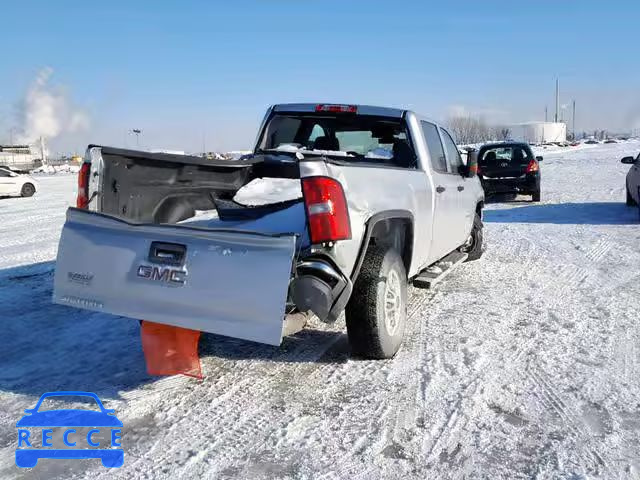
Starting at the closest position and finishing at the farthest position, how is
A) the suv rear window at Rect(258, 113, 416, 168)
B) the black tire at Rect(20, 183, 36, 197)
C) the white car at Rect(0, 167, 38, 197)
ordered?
1. the suv rear window at Rect(258, 113, 416, 168)
2. the white car at Rect(0, 167, 38, 197)
3. the black tire at Rect(20, 183, 36, 197)

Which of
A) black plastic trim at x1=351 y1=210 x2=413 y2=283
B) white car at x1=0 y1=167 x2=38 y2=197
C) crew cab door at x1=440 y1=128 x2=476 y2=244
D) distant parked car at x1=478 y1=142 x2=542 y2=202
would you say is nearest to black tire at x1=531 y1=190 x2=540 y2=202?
distant parked car at x1=478 y1=142 x2=542 y2=202

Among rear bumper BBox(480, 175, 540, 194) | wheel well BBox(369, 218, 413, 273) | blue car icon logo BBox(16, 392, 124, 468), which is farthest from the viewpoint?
rear bumper BBox(480, 175, 540, 194)

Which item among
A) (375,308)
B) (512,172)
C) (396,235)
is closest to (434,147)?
(396,235)

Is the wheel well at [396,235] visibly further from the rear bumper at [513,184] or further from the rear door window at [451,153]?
the rear bumper at [513,184]

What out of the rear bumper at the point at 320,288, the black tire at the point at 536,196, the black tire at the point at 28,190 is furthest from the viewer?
the black tire at the point at 28,190

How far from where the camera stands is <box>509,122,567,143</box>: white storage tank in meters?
160

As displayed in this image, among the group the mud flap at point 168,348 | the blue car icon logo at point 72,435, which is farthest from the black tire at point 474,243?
the blue car icon logo at point 72,435

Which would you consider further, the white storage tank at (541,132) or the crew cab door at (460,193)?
the white storage tank at (541,132)

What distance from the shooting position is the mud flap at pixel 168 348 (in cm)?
364

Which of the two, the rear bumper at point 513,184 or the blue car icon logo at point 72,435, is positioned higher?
the rear bumper at point 513,184

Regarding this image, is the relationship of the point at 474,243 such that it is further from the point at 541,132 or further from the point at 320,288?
the point at 541,132

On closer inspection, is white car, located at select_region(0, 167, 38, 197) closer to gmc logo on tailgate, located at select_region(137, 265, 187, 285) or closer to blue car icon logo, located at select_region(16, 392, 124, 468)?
blue car icon logo, located at select_region(16, 392, 124, 468)

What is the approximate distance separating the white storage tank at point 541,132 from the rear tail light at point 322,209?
166m

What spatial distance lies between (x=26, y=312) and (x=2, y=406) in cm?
220
